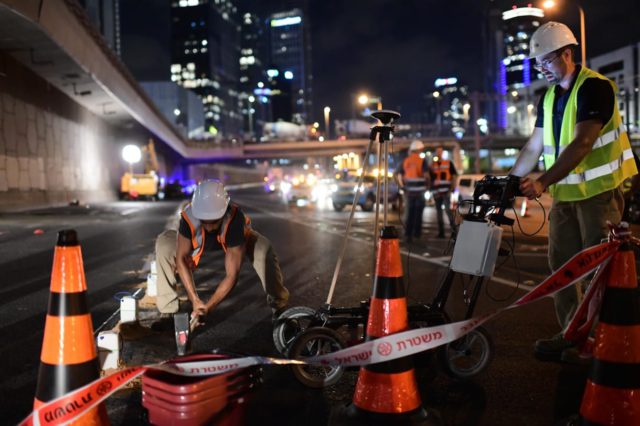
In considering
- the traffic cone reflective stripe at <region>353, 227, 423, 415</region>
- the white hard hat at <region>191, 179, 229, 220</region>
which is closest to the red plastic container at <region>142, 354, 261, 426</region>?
the traffic cone reflective stripe at <region>353, 227, 423, 415</region>

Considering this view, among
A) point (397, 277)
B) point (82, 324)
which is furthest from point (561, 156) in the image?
point (82, 324)

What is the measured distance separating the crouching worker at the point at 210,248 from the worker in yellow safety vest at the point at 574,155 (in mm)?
2113

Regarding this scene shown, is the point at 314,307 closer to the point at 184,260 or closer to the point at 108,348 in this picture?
the point at 184,260

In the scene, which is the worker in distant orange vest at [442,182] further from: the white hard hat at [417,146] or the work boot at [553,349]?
the work boot at [553,349]

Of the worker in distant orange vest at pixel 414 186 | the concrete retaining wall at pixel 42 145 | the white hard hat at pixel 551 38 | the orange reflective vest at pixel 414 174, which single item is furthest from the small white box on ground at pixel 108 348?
the concrete retaining wall at pixel 42 145

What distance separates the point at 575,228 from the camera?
4.23 meters

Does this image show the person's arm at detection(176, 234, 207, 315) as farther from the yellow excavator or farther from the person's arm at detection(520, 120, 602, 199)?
the yellow excavator

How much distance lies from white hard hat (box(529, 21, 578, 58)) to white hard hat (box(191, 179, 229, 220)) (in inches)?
97.9

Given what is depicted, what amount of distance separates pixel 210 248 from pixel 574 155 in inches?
113

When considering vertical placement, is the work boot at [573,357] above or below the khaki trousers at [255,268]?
below

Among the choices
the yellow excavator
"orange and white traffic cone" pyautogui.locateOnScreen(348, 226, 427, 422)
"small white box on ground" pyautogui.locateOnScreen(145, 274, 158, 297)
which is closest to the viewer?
"orange and white traffic cone" pyautogui.locateOnScreen(348, 226, 427, 422)

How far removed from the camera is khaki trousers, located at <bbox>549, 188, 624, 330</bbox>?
13.2ft

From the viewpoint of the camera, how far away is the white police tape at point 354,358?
2387 millimetres

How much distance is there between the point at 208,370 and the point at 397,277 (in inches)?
39.5
